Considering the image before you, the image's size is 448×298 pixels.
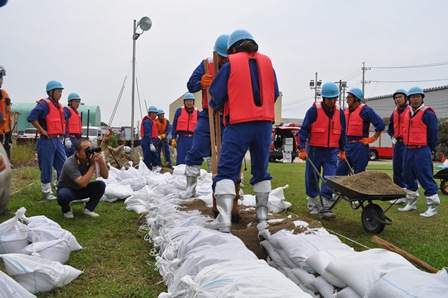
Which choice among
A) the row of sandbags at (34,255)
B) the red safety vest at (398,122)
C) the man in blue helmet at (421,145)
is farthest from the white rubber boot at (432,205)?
the row of sandbags at (34,255)

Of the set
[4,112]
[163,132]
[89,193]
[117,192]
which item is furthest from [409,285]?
[163,132]

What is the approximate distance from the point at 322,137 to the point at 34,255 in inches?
150

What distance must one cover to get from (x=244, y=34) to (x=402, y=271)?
259 centimetres

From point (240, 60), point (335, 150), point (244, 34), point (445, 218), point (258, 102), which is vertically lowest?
point (445, 218)

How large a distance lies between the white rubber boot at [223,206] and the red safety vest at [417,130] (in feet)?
12.3

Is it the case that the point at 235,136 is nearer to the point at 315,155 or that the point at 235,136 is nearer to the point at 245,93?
the point at 245,93

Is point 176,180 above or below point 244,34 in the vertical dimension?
below

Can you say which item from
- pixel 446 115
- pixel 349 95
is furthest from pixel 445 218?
pixel 446 115

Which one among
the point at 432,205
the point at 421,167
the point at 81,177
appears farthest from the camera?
the point at 421,167

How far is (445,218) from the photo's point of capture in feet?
18.5

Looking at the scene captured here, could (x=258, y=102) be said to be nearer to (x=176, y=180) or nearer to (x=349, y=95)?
(x=176, y=180)

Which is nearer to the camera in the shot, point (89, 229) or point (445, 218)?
point (89, 229)

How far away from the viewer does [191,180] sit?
5094 millimetres

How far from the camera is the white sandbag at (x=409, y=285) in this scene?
1663 millimetres
